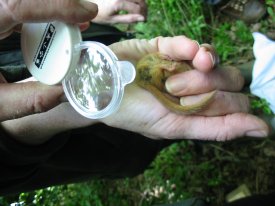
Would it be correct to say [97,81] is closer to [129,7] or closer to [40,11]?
[40,11]

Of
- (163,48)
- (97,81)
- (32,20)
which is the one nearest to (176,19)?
(163,48)

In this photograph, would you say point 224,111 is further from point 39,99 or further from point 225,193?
point 225,193

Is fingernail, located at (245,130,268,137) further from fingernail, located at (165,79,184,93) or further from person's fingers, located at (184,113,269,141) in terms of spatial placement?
fingernail, located at (165,79,184,93)

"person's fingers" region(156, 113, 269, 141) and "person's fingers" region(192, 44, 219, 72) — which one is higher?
"person's fingers" region(192, 44, 219, 72)

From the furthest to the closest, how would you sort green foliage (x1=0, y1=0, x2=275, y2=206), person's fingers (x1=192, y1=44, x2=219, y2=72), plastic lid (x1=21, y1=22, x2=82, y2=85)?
1. green foliage (x1=0, y1=0, x2=275, y2=206)
2. person's fingers (x1=192, y1=44, x2=219, y2=72)
3. plastic lid (x1=21, y1=22, x2=82, y2=85)

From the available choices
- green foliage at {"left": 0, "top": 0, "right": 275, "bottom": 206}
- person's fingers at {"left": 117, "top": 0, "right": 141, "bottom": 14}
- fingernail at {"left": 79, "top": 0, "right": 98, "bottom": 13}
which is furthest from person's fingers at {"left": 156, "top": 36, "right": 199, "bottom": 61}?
green foliage at {"left": 0, "top": 0, "right": 275, "bottom": 206}

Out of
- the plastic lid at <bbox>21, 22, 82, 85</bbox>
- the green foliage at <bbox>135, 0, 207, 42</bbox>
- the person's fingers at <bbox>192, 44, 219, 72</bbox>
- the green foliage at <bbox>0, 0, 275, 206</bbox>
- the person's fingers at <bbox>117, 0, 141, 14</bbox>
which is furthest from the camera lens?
the green foliage at <bbox>135, 0, 207, 42</bbox>

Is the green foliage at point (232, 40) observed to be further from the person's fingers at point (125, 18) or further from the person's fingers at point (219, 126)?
the person's fingers at point (219, 126)
